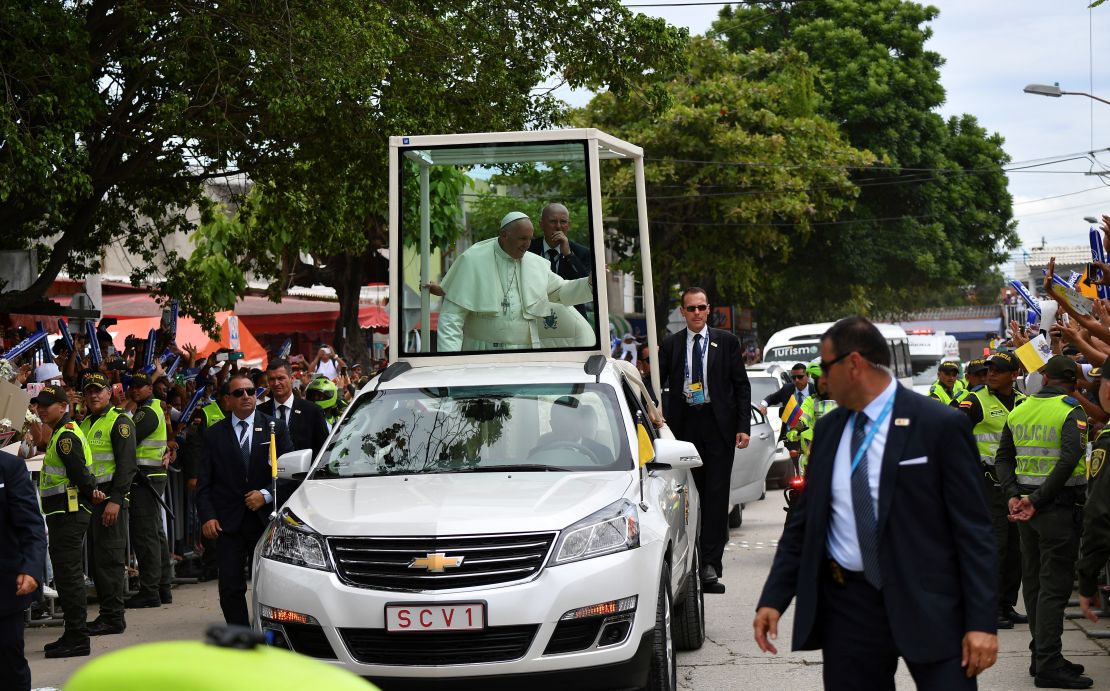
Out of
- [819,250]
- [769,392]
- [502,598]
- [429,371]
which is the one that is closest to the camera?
[502,598]

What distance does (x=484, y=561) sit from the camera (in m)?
6.51

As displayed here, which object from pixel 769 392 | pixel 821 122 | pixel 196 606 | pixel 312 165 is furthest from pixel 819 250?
pixel 196 606

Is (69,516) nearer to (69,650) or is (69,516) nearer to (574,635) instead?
(69,650)

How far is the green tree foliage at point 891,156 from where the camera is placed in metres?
43.2

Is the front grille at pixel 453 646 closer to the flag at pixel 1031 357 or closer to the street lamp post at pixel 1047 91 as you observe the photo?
the flag at pixel 1031 357

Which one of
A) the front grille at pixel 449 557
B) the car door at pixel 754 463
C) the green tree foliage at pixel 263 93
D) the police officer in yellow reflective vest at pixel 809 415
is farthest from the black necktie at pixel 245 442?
the car door at pixel 754 463

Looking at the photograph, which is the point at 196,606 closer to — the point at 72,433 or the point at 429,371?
the point at 72,433

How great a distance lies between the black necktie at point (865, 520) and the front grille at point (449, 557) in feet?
7.09

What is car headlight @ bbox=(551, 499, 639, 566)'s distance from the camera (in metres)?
6.61

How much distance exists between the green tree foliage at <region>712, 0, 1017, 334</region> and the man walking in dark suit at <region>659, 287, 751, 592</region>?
32.1 m

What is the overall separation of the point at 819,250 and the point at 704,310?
34503 mm

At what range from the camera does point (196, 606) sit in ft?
40.3

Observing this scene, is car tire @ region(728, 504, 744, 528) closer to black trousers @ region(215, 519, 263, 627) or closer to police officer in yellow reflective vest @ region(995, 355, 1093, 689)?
police officer in yellow reflective vest @ region(995, 355, 1093, 689)

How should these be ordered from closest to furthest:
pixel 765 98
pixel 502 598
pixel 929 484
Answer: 1. pixel 929 484
2. pixel 502 598
3. pixel 765 98
